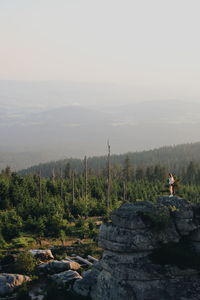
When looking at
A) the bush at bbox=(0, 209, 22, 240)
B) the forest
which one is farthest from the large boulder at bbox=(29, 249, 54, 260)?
the bush at bbox=(0, 209, 22, 240)

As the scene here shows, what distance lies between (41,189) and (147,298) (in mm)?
49167

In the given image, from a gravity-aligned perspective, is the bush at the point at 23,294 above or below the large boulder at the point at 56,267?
below

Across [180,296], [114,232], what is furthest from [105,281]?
[180,296]

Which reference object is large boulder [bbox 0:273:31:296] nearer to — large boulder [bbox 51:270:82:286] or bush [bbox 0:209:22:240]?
large boulder [bbox 51:270:82:286]

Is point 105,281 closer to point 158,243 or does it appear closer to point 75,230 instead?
point 158,243

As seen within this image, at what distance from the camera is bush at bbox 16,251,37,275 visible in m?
31.2

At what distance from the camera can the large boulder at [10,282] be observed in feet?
92.2

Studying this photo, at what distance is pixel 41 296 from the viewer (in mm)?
27125

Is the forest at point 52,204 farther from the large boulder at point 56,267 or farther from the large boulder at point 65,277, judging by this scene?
the large boulder at point 56,267

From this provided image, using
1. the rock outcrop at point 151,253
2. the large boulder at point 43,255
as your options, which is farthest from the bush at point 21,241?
the rock outcrop at point 151,253

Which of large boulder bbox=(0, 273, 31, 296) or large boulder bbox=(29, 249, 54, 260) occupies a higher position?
large boulder bbox=(29, 249, 54, 260)

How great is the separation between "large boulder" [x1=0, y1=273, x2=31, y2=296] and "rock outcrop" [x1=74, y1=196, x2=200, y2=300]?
21.4ft

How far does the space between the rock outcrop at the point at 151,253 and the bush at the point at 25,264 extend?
26.0 ft

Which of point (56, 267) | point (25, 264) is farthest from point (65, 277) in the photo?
point (25, 264)
